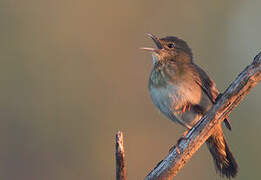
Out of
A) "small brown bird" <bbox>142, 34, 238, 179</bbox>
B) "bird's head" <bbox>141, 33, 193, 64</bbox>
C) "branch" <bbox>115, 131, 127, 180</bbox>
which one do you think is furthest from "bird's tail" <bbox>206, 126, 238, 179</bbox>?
"branch" <bbox>115, 131, 127, 180</bbox>

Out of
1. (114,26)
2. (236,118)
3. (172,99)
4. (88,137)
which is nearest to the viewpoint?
(172,99)

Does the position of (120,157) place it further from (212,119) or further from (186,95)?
(186,95)

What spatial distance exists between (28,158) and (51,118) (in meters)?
1.30

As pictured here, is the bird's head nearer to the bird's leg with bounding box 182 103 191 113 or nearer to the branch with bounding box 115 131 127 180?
the bird's leg with bounding box 182 103 191 113

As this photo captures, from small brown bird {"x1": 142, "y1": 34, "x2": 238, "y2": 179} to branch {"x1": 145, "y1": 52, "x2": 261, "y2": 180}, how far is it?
0.98 metres

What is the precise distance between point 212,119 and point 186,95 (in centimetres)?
106

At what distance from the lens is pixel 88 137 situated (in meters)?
12.8

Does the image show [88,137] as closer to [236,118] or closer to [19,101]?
[19,101]

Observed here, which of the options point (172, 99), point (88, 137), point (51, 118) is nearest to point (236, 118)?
point (88, 137)

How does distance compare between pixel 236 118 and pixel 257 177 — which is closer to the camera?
pixel 257 177

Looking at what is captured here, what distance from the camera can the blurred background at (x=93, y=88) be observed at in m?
12.4

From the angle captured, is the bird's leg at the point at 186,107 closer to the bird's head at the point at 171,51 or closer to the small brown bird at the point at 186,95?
the small brown bird at the point at 186,95

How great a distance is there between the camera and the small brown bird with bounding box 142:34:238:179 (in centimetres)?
678

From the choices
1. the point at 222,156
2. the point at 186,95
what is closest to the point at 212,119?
the point at 186,95
